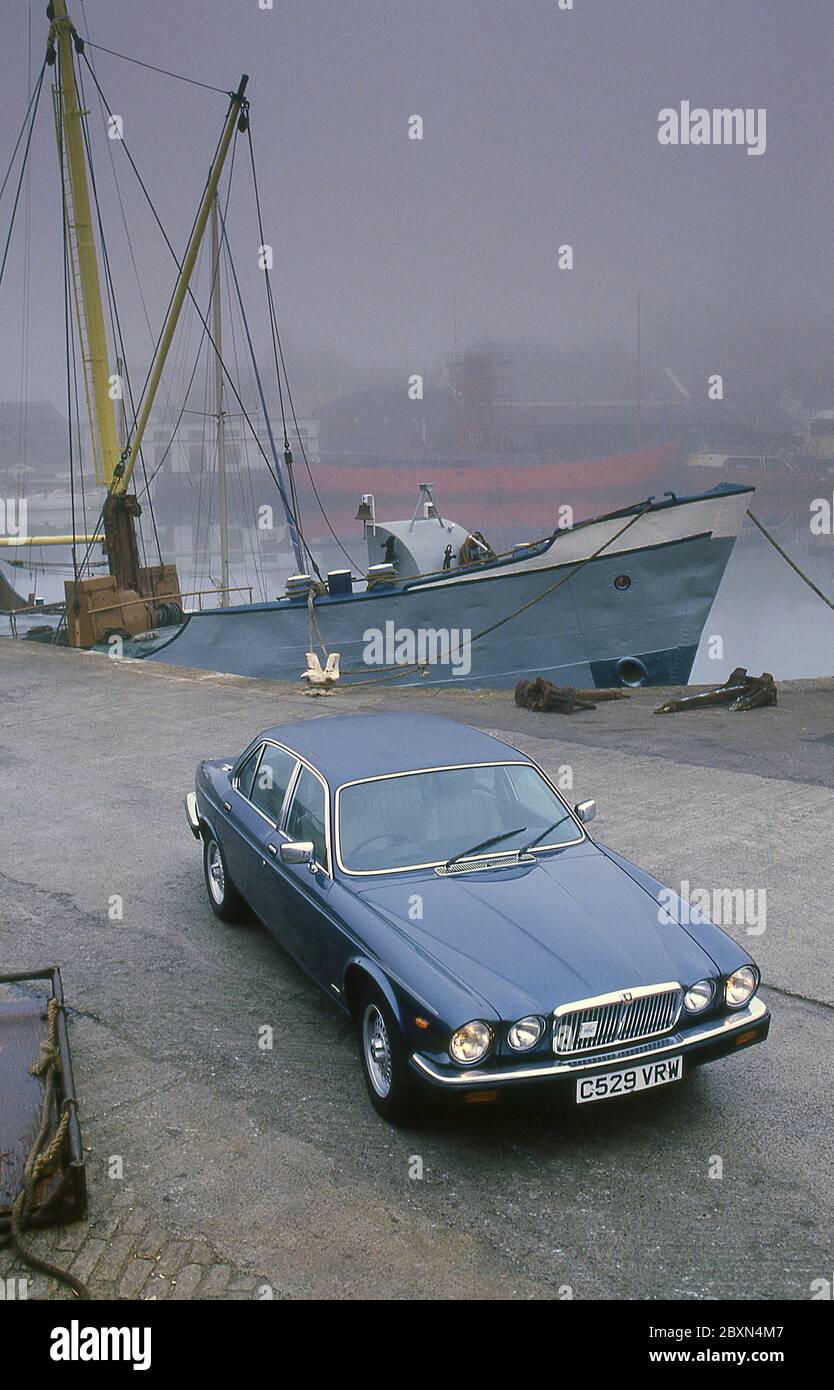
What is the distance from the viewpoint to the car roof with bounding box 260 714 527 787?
5.72 m

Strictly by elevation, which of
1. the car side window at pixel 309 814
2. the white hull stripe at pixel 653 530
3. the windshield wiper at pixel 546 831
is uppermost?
the white hull stripe at pixel 653 530

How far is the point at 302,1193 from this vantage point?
4.04 m

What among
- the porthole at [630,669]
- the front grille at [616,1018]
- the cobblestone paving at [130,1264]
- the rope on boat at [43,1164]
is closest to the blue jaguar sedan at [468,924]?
the front grille at [616,1018]

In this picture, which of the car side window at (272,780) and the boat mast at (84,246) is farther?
the boat mast at (84,246)

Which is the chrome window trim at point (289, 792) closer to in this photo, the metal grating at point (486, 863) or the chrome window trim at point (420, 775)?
the chrome window trim at point (420, 775)

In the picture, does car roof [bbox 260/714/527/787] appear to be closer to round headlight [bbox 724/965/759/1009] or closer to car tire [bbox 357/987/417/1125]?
car tire [bbox 357/987/417/1125]

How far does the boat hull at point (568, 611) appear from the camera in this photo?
18.2 metres

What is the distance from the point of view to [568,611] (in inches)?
744

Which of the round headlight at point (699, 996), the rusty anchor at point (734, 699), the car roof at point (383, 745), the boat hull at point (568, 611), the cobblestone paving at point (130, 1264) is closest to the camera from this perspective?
the cobblestone paving at point (130, 1264)

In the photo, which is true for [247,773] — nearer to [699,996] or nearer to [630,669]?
[699,996]

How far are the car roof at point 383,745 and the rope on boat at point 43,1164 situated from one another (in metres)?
1.86

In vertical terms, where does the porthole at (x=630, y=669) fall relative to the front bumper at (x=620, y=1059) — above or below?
below
